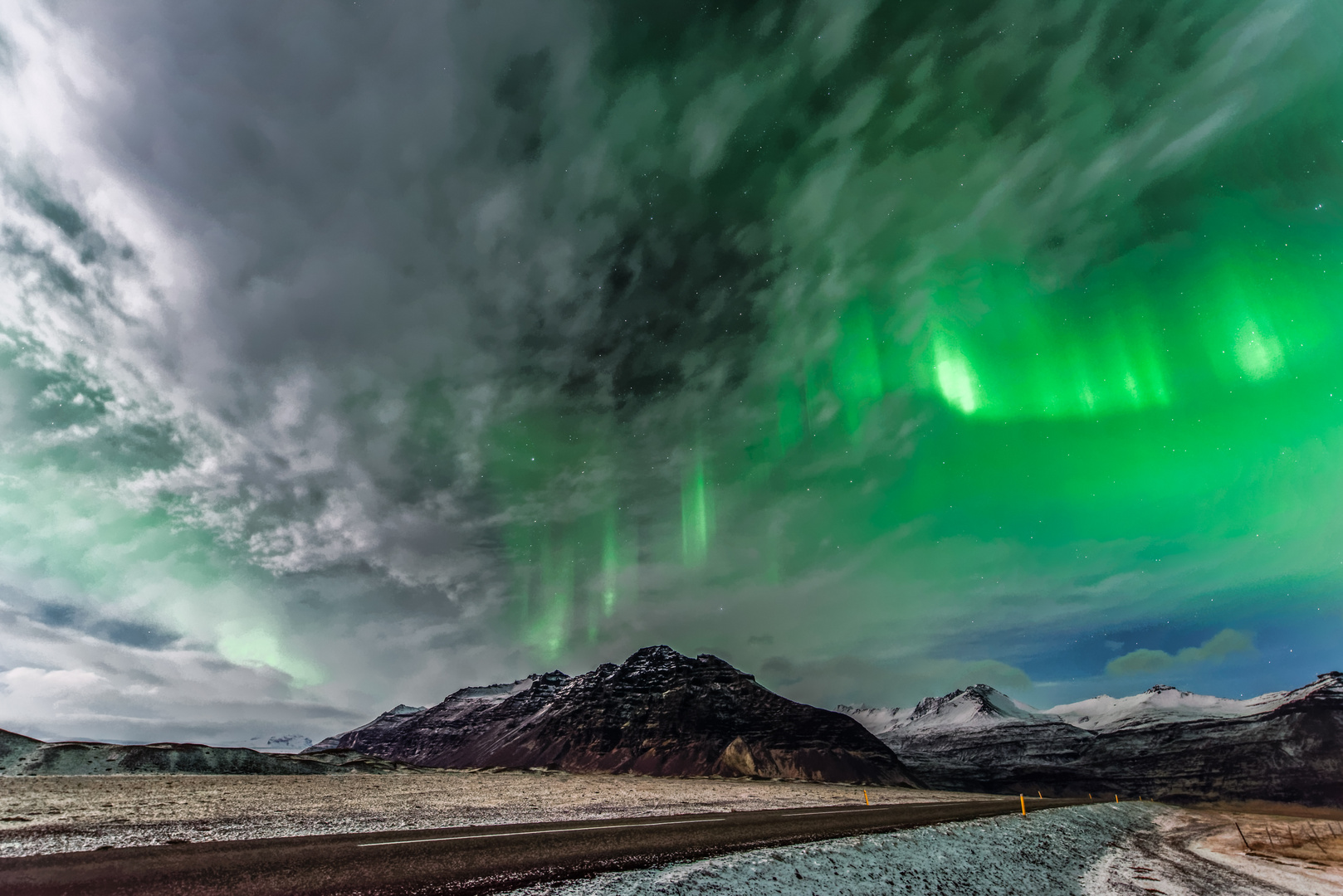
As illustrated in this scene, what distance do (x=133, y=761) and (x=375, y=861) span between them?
371 feet

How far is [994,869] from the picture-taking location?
696 inches

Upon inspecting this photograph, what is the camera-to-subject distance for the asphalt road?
9125 millimetres

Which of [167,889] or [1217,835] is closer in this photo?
[167,889]

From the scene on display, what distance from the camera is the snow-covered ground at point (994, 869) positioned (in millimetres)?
11688

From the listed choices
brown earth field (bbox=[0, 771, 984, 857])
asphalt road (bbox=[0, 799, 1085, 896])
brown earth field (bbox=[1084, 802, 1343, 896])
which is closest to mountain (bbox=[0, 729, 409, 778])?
brown earth field (bbox=[0, 771, 984, 857])

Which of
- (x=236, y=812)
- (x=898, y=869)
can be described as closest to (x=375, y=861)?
(x=898, y=869)

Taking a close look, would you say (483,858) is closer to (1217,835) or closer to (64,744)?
(1217,835)

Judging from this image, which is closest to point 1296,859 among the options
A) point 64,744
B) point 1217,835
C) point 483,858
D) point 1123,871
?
point 1217,835

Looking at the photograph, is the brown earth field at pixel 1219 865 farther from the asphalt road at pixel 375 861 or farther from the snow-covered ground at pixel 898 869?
the asphalt road at pixel 375 861

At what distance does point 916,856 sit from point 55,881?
65.0 feet

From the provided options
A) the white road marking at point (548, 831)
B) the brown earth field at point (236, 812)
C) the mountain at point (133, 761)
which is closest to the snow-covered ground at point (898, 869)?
the white road marking at point (548, 831)

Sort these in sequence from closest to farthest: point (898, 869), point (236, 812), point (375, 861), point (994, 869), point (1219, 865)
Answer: point (375, 861)
point (898, 869)
point (994, 869)
point (236, 812)
point (1219, 865)

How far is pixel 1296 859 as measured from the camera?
95.5 ft

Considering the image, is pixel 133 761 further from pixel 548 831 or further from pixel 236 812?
pixel 548 831
